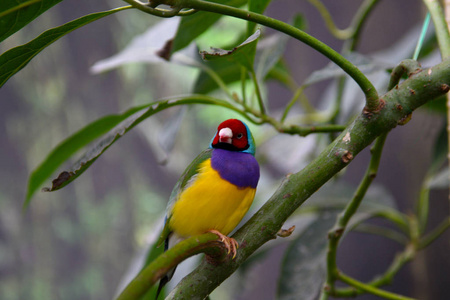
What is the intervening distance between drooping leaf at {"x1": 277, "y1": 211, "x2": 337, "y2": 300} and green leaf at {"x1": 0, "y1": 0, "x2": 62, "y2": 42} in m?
0.52

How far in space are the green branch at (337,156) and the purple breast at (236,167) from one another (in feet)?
0.30

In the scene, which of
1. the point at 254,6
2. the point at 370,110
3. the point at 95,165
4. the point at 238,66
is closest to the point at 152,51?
the point at 238,66

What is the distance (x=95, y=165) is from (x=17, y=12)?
5.94ft

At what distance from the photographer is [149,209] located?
218 cm

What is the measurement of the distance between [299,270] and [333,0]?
1.19 metres

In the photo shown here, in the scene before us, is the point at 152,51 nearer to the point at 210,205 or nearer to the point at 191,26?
the point at 191,26

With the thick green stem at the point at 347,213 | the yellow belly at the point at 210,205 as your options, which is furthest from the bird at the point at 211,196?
the thick green stem at the point at 347,213

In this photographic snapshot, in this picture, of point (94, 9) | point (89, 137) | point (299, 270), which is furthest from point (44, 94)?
point (299, 270)

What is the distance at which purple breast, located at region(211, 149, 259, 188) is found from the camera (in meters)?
0.47

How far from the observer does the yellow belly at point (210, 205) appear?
18.3 inches

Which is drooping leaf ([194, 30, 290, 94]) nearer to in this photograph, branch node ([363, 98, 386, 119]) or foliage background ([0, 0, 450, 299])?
branch node ([363, 98, 386, 119])

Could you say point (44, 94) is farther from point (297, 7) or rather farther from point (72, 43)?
point (297, 7)

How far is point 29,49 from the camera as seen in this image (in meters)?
0.42

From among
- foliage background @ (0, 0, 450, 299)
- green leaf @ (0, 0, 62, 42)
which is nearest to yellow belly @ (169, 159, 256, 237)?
green leaf @ (0, 0, 62, 42)
